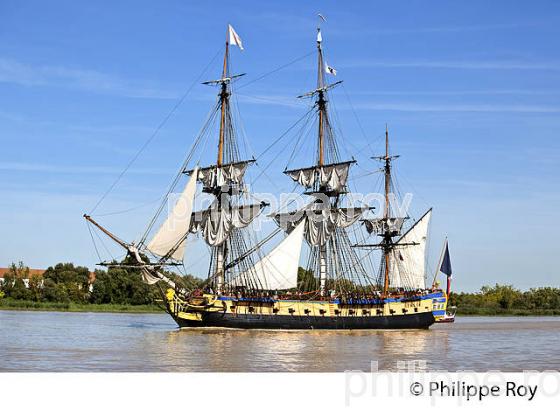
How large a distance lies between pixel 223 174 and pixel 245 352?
26785 millimetres

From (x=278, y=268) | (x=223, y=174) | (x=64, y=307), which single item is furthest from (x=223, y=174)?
(x=64, y=307)

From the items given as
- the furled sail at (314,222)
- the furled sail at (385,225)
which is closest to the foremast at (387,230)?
the furled sail at (385,225)

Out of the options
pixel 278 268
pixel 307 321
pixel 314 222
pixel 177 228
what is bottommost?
pixel 307 321

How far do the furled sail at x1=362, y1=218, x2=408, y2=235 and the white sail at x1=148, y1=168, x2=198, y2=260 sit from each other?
2602 cm

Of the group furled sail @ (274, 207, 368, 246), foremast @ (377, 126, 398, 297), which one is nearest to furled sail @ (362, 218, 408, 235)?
foremast @ (377, 126, 398, 297)

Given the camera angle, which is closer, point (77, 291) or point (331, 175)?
point (331, 175)

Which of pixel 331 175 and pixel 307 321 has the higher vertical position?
pixel 331 175

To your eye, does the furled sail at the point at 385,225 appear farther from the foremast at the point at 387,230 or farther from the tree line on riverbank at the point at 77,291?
the tree line on riverbank at the point at 77,291

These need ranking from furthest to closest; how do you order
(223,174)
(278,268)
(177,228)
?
(278,268), (223,174), (177,228)

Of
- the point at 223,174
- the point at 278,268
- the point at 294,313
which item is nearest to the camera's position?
the point at 294,313

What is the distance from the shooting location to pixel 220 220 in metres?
62.8

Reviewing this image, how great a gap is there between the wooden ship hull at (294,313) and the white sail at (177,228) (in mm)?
3552

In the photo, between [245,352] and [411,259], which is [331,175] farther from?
[245,352]
